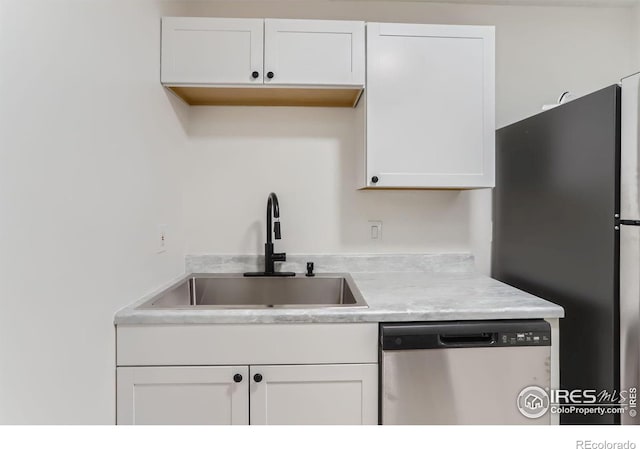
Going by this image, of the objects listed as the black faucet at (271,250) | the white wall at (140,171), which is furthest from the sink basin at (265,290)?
the white wall at (140,171)

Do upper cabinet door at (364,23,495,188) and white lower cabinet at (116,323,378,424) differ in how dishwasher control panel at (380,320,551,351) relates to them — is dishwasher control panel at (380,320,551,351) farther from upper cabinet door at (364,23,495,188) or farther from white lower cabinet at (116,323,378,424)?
upper cabinet door at (364,23,495,188)

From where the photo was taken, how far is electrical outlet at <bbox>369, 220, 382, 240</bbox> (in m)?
2.02

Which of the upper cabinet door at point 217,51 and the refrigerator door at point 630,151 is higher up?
the upper cabinet door at point 217,51

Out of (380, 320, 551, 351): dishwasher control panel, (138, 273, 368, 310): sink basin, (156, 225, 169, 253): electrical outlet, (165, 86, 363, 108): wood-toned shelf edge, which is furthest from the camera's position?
(138, 273, 368, 310): sink basin

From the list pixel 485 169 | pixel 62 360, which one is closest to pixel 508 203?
pixel 485 169

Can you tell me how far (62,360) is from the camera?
95cm

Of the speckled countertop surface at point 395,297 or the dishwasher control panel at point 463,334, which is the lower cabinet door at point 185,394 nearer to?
the speckled countertop surface at point 395,297

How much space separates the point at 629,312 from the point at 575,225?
0.35 metres

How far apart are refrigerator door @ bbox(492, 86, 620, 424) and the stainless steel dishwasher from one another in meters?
0.21

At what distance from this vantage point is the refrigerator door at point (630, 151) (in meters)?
1.17

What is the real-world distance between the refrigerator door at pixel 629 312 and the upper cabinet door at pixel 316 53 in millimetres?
1161

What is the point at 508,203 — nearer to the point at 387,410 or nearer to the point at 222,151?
the point at 387,410

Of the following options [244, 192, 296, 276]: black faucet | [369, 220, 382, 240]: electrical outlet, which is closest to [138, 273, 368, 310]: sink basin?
[244, 192, 296, 276]: black faucet

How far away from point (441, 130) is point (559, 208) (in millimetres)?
577
